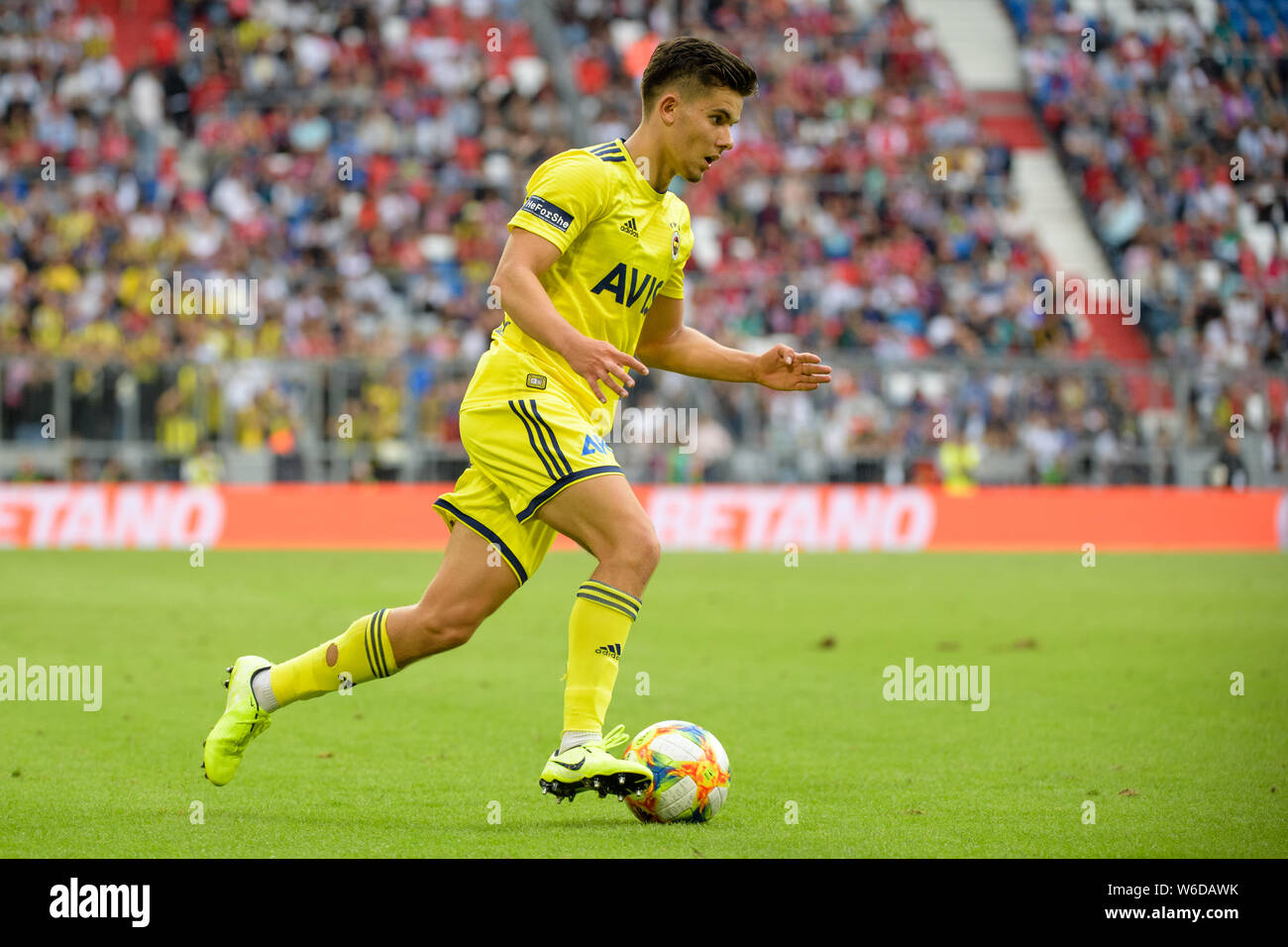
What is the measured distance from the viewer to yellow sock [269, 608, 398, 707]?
6223 millimetres

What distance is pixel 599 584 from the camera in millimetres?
5984

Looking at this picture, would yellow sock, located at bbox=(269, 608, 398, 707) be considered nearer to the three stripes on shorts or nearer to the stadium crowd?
the three stripes on shorts

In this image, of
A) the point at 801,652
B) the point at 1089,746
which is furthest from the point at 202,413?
the point at 1089,746

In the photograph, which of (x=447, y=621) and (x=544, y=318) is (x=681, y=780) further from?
(x=544, y=318)

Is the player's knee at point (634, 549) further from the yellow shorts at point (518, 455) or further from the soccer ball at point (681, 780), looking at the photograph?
the soccer ball at point (681, 780)

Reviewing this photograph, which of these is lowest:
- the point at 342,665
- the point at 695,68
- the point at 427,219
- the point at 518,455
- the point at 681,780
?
the point at 681,780

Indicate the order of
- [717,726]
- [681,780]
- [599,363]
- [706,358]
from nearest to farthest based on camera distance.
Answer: [599,363] < [681,780] < [706,358] < [717,726]

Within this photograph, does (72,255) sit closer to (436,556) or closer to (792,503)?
(436,556)

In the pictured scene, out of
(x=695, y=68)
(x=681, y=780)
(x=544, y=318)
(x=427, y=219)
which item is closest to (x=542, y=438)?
(x=544, y=318)

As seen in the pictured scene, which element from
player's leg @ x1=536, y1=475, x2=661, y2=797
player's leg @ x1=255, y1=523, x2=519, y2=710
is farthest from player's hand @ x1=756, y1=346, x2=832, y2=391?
player's leg @ x1=255, y1=523, x2=519, y2=710

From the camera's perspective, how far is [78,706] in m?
9.09

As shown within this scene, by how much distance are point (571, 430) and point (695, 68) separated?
4.62ft

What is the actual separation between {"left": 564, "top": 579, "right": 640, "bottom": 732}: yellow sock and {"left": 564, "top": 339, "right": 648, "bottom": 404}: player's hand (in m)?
0.76

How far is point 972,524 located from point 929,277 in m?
5.78
